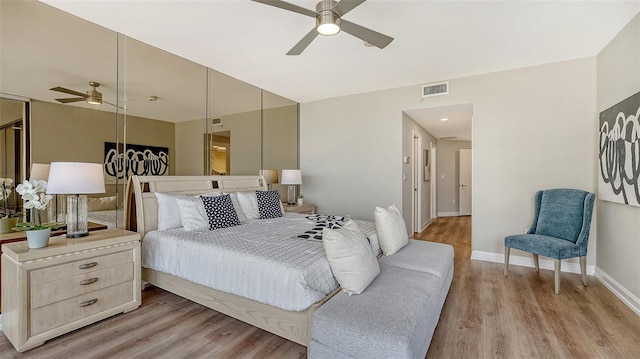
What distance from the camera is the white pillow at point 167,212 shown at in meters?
2.92

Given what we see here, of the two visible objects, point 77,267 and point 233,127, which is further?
point 233,127

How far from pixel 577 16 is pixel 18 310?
4.92m

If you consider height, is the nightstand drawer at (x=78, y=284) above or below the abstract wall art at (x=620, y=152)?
below

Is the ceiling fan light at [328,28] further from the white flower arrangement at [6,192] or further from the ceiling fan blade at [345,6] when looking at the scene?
the white flower arrangement at [6,192]

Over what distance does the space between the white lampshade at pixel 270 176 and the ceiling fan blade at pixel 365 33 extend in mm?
2934

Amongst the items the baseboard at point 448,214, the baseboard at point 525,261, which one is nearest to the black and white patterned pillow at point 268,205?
the baseboard at point 525,261

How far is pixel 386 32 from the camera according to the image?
286 centimetres

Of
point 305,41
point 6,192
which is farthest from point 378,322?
point 6,192

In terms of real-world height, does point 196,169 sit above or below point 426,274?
above

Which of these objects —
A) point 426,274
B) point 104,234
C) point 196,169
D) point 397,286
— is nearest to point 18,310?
point 104,234

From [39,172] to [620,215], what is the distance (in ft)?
18.0

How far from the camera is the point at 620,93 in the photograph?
2826 mm

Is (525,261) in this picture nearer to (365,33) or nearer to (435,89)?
(435,89)

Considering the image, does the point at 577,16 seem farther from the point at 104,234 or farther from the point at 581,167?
the point at 104,234
